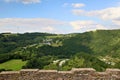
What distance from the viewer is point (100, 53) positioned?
154500 millimetres

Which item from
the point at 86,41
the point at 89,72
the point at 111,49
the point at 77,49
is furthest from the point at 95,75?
the point at 86,41

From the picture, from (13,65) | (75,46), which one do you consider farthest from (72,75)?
(75,46)

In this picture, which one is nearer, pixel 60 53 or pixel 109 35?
pixel 60 53

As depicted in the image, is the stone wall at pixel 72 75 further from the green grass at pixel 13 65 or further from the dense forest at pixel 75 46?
the dense forest at pixel 75 46

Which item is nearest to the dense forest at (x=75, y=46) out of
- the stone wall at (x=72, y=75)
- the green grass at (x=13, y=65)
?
the green grass at (x=13, y=65)

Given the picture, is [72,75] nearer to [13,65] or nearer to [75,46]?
[13,65]

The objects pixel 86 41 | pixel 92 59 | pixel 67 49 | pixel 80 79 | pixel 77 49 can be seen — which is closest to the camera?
pixel 80 79

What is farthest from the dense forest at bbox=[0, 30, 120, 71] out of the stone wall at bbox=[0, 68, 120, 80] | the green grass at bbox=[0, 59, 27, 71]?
the stone wall at bbox=[0, 68, 120, 80]

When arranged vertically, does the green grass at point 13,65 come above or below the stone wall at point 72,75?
below

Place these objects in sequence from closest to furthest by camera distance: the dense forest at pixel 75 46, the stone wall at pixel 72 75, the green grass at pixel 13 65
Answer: the stone wall at pixel 72 75
the green grass at pixel 13 65
the dense forest at pixel 75 46

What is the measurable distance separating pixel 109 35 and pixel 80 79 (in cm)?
16416

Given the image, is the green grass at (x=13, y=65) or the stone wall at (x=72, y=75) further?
the green grass at (x=13, y=65)

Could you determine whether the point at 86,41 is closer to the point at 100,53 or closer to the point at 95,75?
the point at 100,53

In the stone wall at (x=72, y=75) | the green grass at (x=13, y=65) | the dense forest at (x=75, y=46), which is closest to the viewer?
the stone wall at (x=72, y=75)
